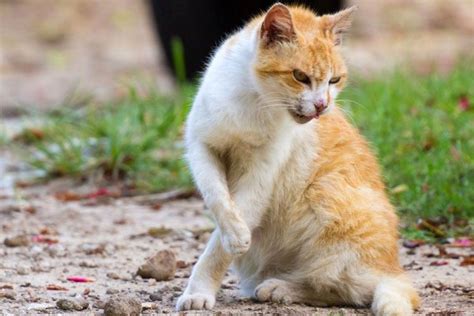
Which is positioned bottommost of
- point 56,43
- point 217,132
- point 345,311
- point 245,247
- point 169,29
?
point 56,43

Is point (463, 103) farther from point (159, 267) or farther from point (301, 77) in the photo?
point (301, 77)

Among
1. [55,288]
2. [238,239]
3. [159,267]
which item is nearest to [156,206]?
[159,267]

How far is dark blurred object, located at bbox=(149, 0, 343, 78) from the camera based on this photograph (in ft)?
31.3

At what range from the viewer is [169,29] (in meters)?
9.98

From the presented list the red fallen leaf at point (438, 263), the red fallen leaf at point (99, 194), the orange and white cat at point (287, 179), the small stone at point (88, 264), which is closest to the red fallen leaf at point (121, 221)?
the red fallen leaf at point (99, 194)

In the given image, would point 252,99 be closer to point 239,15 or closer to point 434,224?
point 434,224

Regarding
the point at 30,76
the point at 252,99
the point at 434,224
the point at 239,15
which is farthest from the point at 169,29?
the point at 252,99

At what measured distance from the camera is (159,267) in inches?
170

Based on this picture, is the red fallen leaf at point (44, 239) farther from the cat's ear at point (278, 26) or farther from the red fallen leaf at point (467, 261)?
the red fallen leaf at point (467, 261)

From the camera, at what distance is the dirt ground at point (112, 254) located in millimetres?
3871

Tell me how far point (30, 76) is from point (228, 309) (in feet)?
26.2

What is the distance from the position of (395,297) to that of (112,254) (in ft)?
5.67

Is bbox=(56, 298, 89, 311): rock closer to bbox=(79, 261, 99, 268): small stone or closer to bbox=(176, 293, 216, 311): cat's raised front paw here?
bbox=(176, 293, 216, 311): cat's raised front paw

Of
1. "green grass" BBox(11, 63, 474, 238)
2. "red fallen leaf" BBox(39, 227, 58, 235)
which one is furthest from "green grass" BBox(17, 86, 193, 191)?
"red fallen leaf" BBox(39, 227, 58, 235)
